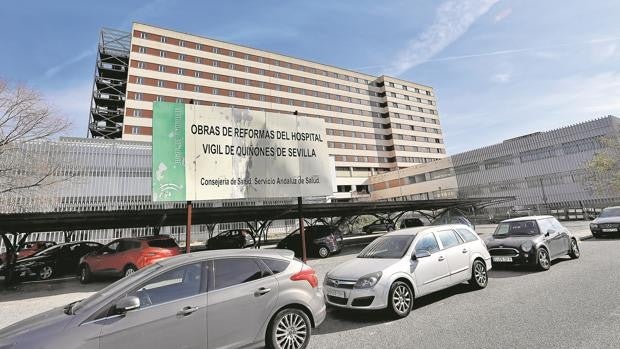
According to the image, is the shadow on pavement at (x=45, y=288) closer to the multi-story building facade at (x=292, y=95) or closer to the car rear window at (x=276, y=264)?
the car rear window at (x=276, y=264)

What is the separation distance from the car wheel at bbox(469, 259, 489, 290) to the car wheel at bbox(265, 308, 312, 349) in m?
4.61

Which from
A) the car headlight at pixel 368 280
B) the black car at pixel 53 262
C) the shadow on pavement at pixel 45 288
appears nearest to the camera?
the car headlight at pixel 368 280

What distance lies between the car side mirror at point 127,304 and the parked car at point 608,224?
19.3 meters

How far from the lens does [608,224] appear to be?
564 inches

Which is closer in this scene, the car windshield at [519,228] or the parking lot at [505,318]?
the parking lot at [505,318]

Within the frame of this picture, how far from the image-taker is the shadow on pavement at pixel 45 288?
10.1 metres

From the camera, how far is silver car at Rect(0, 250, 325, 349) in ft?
10.6

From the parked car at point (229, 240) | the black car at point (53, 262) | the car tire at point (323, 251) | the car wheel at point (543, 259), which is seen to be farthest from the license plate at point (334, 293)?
the parked car at point (229, 240)

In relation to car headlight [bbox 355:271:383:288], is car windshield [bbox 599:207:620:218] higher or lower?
higher

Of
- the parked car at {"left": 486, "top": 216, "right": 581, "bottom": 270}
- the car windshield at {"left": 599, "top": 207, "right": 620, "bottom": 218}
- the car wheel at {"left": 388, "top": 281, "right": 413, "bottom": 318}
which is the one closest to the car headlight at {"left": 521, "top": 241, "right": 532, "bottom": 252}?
the parked car at {"left": 486, "top": 216, "right": 581, "bottom": 270}

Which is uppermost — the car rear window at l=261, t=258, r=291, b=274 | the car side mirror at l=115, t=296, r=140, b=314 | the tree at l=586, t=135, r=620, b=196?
the tree at l=586, t=135, r=620, b=196

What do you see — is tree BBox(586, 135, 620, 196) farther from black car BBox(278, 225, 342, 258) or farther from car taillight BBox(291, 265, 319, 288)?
car taillight BBox(291, 265, 319, 288)

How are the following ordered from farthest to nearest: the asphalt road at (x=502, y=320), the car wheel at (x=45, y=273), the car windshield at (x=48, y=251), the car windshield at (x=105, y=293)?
1. the car windshield at (x=48, y=251)
2. the car wheel at (x=45, y=273)
3. the asphalt road at (x=502, y=320)
4. the car windshield at (x=105, y=293)

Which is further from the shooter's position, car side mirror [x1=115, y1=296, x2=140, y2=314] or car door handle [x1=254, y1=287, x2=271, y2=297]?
car door handle [x1=254, y1=287, x2=271, y2=297]
